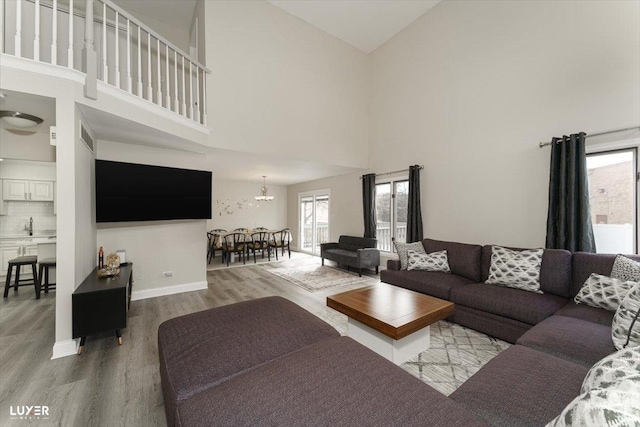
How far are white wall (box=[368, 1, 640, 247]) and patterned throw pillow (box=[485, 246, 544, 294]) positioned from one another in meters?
0.76

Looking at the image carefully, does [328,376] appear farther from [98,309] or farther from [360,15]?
[360,15]

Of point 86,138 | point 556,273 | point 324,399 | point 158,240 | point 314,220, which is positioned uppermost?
point 86,138

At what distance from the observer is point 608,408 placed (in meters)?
0.60

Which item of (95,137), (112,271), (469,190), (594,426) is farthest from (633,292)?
(95,137)

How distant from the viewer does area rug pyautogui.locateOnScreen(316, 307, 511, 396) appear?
2002 millimetres

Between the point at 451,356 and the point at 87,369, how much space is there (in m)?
3.22

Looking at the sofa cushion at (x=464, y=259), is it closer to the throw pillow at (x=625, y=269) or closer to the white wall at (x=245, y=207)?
the throw pillow at (x=625, y=269)

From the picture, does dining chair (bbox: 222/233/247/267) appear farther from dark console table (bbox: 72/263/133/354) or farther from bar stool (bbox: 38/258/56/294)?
dark console table (bbox: 72/263/133/354)

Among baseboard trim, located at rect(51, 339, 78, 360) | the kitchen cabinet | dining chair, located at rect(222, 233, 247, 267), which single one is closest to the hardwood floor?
baseboard trim, located at rect(51, 339, 78, 360)

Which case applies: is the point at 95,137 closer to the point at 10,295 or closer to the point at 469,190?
the point at 10,295

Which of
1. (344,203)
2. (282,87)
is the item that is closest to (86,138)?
(282,87)

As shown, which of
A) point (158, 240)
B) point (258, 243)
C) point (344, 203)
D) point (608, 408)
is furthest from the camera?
point (258, 243)

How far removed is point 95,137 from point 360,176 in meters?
4.92

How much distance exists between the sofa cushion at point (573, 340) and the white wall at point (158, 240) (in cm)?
446
